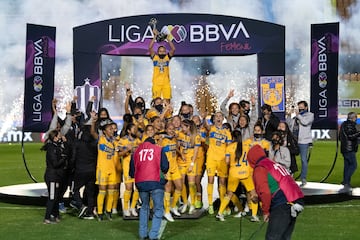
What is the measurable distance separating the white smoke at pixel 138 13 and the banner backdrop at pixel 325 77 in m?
29.2

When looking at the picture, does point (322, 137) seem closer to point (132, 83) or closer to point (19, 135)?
point (132, 83)

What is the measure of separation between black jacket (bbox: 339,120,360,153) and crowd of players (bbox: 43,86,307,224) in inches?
97.8

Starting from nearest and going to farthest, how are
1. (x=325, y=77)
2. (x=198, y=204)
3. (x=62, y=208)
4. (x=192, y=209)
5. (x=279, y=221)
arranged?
(x=279, y=221)
(x=192, y=209)
(x=198, y=204)
(x=62, y=208)
(x=325, y=77)

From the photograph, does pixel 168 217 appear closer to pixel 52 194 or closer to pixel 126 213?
pixel 126 213

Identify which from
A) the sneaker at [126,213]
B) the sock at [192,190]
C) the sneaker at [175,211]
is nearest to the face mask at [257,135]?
the sock at [192,190]

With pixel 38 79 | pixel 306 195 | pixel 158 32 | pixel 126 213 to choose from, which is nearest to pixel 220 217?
pixel 126 213

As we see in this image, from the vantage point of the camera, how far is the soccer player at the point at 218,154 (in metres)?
11.6

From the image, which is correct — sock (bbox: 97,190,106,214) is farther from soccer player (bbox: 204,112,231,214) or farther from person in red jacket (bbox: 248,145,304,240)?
person in red jacket (bbox: 248,145,304,240)

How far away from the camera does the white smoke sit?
44625 millimetres

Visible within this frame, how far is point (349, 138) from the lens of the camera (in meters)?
14.1

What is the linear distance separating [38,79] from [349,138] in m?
6.90

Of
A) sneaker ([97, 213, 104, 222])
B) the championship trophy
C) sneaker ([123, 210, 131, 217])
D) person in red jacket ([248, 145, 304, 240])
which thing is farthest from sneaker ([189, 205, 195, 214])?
the championship trophy

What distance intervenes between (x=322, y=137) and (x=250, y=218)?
2753 centimetres

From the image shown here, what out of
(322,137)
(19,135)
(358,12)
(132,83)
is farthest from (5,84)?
(358,12)
